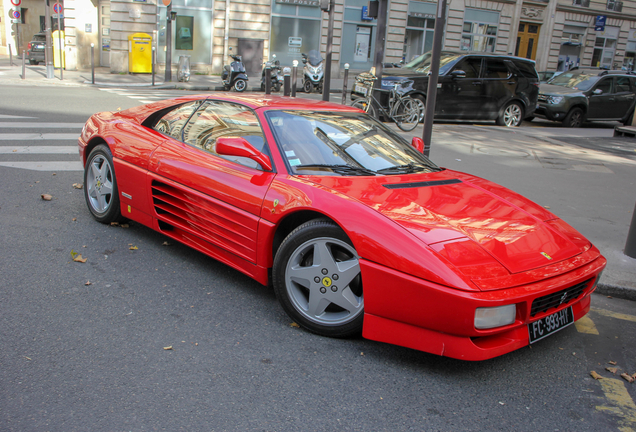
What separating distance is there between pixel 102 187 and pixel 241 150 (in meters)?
1.90

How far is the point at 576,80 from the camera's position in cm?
1683

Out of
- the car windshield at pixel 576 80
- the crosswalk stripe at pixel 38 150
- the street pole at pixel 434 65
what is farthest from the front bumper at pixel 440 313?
the car windshield at pixel 576 80

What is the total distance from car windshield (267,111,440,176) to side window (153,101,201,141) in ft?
2.93

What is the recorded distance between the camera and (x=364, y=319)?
290 centimetres

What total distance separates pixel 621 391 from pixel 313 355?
1585mm

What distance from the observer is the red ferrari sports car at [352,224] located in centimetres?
271

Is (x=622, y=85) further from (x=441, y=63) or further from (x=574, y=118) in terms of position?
(x=441, y=63)

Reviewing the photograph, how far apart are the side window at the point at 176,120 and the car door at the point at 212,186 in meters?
0.05

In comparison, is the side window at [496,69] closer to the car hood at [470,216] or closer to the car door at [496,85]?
the car door at [496,85]

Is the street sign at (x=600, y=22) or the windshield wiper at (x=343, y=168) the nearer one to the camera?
the windshield wiper at (x=343, y=168)

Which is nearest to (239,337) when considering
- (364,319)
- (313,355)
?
(313,355)

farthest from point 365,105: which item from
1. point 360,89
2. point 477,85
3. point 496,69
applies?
point 496,69

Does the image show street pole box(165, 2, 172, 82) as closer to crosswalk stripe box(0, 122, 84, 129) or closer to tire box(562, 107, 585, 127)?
crosswalk stripe box(0, 122, 84, 129)

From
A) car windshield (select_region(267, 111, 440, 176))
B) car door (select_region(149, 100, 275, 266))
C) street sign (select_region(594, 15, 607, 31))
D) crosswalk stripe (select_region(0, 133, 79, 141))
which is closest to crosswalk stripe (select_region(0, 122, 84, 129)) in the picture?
crosswalk stripe (select_region(0, 133, 79, 141))
